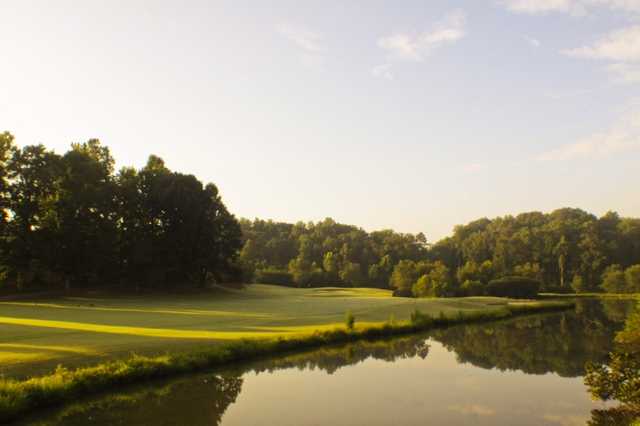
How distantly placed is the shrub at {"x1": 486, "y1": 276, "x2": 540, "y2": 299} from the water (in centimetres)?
5167

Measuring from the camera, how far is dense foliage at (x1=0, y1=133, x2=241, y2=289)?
61188mm

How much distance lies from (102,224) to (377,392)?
175ft

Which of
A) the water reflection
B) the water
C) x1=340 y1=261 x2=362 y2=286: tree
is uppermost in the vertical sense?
x1=340 y1=261 x2=362 y2=286: tree

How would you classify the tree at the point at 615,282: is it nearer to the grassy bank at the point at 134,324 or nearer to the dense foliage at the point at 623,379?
the grassy bank at the point at 134,324

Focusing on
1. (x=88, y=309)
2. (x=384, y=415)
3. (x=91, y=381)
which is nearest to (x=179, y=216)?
(x=88, y=309)

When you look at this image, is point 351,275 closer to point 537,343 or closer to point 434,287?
point 434,287

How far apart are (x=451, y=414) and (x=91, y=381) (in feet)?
43.7

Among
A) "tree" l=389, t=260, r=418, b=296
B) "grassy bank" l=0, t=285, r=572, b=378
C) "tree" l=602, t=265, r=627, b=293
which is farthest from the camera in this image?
"tree" l=602, t=265, r=627, b=293

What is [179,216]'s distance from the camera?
232 ft

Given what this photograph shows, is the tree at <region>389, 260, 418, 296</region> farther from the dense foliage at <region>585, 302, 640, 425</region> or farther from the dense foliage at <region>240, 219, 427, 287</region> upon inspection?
the dense foliage at <region>585, 302, 640, 425</region>

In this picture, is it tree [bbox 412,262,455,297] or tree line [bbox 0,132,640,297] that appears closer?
tree line [bbox 0,132,640,297]

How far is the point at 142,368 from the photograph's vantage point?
22.0 meters

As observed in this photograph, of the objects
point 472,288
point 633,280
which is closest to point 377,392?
point 472,288

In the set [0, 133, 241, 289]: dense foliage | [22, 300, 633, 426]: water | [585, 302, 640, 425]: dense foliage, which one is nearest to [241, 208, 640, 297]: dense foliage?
[0, 133, 241, 289]: dense foliage
